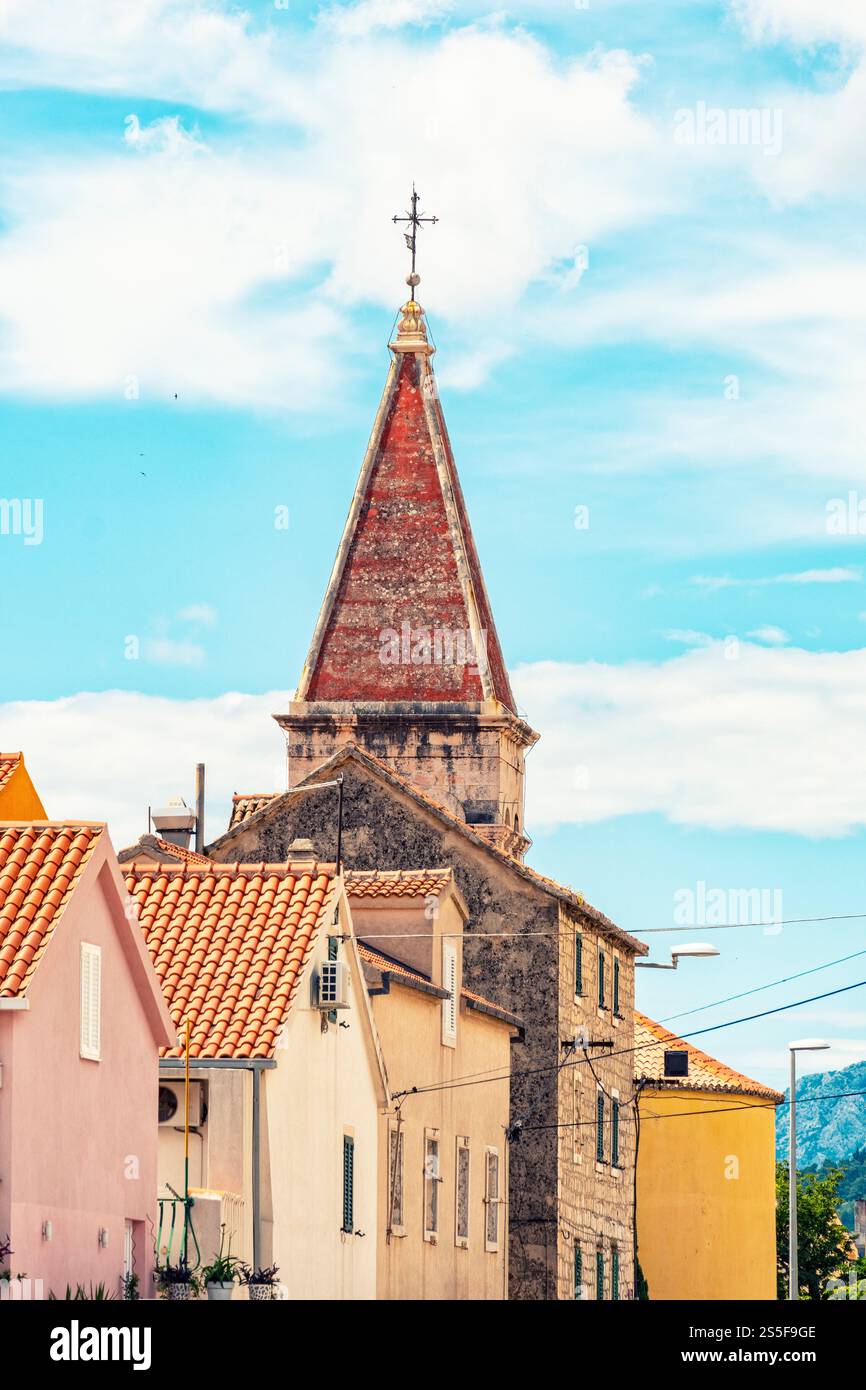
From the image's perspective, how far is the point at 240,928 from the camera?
3709 centimetres

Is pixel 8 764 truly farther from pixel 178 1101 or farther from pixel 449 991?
pixel 449 991

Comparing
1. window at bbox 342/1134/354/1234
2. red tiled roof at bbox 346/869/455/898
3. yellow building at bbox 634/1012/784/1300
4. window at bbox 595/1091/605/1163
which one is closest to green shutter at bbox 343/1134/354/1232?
window at bbox 342/1134/354/1234

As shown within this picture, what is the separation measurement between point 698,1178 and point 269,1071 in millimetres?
30120

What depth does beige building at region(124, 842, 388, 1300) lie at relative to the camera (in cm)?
3450

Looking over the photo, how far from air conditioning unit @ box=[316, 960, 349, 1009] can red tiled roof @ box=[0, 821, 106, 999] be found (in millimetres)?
6667

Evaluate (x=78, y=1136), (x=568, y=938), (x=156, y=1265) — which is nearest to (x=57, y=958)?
(x=78, y=1136)

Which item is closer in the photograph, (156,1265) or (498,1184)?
(156,1265)

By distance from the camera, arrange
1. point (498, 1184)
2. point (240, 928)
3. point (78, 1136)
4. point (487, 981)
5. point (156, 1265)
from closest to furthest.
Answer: point (78, 1136), point (156, 1265), point (240, 928), point (498, 1184), point (487, 981)

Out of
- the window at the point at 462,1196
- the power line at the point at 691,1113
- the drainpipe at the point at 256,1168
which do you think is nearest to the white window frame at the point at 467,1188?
the window at the point at 462,1196

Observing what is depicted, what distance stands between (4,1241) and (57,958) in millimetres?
3178

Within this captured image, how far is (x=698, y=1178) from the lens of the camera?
63156 mm

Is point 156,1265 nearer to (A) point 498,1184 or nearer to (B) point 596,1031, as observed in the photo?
(A) point 498,1184
